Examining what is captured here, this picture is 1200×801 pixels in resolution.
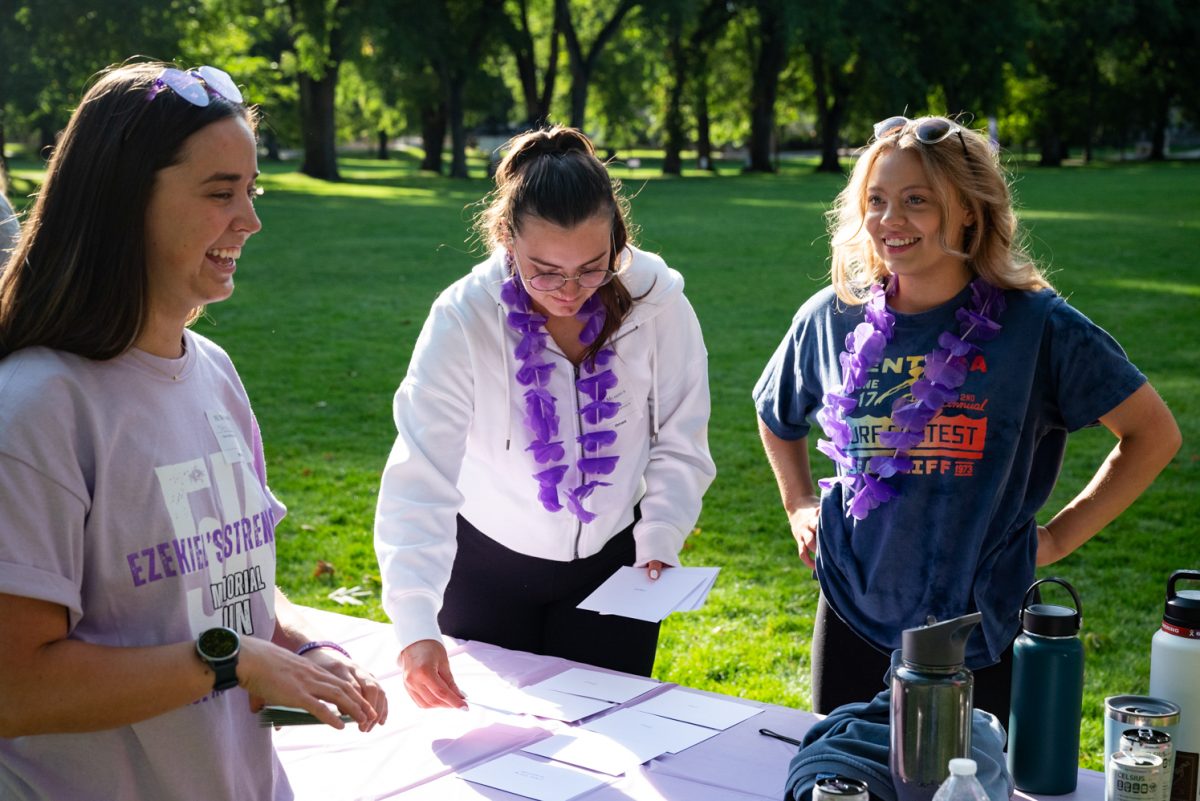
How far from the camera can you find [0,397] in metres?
1.73

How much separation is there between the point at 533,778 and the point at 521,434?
0.96 m

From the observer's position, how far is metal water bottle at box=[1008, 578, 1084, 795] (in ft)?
6.94

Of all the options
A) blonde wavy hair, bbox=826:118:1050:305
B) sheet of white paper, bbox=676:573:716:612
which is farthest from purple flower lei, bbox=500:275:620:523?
blonde wavy hair, bbox=826:118:1050:305

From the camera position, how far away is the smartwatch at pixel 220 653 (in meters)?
1.82

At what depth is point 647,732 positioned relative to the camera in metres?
2.58

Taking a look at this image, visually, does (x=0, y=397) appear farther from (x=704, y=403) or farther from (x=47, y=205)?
(x=704, y=403)

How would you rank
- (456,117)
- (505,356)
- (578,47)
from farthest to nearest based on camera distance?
(456,117) → (578,47) → (505,356)

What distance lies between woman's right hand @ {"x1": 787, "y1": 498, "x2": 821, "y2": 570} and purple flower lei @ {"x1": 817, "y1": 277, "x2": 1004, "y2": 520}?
216mm

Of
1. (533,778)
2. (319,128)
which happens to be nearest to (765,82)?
(319,128)

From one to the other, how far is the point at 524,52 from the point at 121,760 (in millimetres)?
35227

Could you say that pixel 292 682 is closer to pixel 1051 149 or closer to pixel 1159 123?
pixel 1051 149

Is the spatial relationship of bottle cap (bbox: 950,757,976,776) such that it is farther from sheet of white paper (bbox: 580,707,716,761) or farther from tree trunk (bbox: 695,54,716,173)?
tree trunk (bbox: 695,54,716,173)

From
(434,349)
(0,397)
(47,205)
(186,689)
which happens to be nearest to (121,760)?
(186,689)

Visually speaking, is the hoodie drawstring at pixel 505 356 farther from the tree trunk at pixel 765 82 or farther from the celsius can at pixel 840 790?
the tree trunk at pixel 765 82
